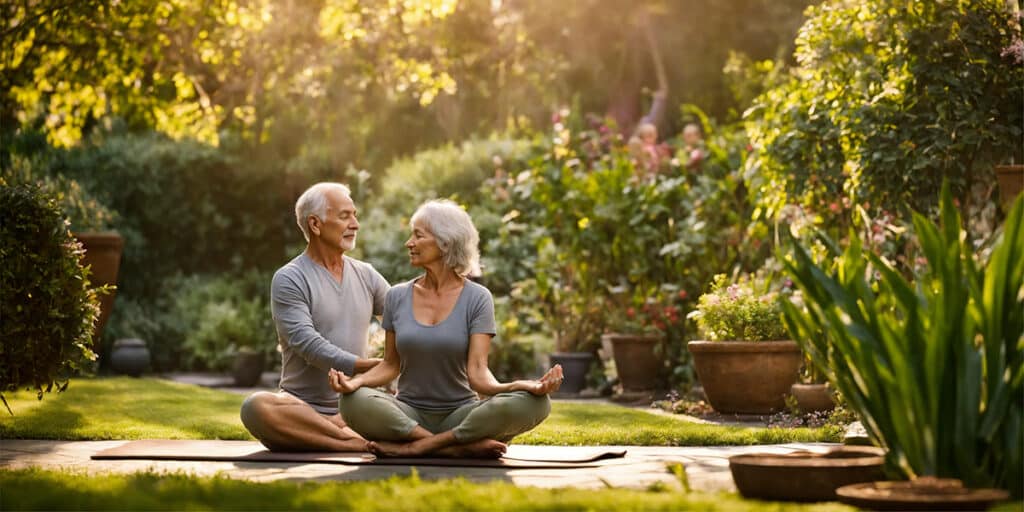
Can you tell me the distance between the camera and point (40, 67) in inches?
475

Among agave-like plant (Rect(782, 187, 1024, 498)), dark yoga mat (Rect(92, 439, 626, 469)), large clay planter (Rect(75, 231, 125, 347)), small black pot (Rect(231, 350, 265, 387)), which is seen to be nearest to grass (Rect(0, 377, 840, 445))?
dark yoga mat (Rect(92, 439, 626, 469))

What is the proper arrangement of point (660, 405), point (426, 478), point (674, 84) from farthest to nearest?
point (674, 84) → point (660, 405) → point (426, 478)

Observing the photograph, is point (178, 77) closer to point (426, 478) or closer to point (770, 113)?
point (770, 113)

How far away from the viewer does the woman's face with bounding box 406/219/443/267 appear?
5.45 m

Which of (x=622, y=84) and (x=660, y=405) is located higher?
(x=622, y=84)

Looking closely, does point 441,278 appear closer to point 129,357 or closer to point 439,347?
point 439,347

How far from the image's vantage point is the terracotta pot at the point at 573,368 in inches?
421

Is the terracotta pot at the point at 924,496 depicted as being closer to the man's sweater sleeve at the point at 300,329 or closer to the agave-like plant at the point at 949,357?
the agave-like plant at the point at 949,357

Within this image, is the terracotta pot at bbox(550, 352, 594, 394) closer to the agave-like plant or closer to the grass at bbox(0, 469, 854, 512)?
the grass at bbox(0, 469, 854, 512)

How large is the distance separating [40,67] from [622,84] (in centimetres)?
956

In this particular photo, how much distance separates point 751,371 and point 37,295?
13.2ft

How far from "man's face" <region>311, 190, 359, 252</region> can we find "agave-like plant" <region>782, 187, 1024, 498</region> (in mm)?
2468

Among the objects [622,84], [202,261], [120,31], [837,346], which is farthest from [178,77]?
[837,346]

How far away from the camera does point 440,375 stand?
5477mm
